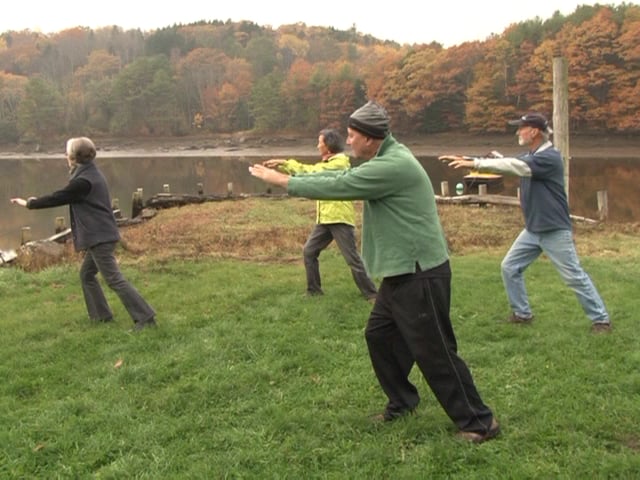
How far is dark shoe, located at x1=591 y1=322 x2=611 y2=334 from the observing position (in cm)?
610

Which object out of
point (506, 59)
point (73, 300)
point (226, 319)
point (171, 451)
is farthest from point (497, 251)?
point (506, 59)

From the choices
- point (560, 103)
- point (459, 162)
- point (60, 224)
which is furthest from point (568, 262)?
point (60, 224)

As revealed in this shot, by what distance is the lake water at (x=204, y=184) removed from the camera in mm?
23469

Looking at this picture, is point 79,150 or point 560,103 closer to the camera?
point 79,150

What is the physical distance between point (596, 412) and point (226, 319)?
408 centimetres

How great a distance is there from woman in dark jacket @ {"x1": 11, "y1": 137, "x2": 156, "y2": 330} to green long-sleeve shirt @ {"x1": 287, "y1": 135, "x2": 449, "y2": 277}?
11.3 feet

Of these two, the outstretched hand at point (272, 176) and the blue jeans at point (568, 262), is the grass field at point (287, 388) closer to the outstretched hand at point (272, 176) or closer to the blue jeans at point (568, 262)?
the blue jeans at point (568, 262)

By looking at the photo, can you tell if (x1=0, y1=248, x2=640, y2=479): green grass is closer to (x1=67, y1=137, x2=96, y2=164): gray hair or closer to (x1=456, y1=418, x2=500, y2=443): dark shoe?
(x1=456, y1=418, x2=500, y2=443): dark shoe

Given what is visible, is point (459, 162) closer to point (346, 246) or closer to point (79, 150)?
point (346, 246)

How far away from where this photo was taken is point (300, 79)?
94688 mm

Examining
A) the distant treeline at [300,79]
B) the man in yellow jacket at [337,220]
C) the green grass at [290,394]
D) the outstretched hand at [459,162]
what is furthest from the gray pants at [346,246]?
the distant treeline at [300,79]

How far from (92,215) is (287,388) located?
9.57 ft

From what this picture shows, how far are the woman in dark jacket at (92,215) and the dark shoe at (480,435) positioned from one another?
154 inches

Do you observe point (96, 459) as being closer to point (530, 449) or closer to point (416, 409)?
point (416, 409)
